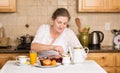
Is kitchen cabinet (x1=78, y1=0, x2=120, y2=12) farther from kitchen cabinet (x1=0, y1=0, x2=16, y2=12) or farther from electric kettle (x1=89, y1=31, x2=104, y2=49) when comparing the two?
kitchen cabinet (x1=0, y1=0, x2=16, y2=12)

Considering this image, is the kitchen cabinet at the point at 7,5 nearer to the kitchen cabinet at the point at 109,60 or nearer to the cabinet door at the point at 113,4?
the kitchen cabinet at the point at 109,60

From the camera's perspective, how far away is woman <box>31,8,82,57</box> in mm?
2865

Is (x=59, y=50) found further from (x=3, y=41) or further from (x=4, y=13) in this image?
(x=4, y=13)

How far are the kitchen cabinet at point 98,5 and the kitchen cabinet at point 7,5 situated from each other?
3.17ft

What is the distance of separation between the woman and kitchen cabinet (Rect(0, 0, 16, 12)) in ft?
3.04

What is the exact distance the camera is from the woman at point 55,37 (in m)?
2.87

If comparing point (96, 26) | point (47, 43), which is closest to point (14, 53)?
point (47, 43)

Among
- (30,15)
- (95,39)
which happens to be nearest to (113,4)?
(95,39)

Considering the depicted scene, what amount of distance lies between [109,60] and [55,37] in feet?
3.34

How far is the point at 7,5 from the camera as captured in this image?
3752mm

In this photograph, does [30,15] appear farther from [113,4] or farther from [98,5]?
[113,4]

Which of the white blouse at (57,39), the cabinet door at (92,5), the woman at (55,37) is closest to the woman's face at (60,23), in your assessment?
the woman at (55,37)

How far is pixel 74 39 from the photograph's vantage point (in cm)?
309

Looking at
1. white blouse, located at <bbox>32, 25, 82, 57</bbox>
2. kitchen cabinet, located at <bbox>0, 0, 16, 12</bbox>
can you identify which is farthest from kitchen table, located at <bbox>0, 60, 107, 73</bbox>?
kitchen cabinet, located at <bbox>0, 0, 16, 12</bbox>
